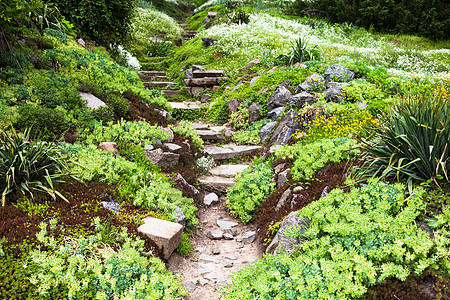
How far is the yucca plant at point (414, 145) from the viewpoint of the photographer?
3701mm

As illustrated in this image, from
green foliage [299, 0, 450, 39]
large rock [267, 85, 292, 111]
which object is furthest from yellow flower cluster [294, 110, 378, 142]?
green foliage [299, 0, 450, 39]

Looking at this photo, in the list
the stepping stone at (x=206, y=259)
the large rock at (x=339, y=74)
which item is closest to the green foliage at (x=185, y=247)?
the stepping stone at (x=206, y=259)

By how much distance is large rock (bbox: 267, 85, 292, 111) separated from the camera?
885cm

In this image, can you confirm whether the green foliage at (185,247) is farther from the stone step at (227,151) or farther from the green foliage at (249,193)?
the stone step at (227,151)

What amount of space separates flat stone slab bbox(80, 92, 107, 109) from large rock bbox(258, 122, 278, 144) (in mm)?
4318

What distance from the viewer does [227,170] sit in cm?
755

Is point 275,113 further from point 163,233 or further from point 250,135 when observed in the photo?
point 163,233

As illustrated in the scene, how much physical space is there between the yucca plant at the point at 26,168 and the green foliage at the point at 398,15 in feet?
63.7

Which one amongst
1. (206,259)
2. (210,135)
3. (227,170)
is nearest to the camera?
(206,259)

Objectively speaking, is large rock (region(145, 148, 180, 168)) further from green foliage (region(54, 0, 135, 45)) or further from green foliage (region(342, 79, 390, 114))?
green foliage (region(54, 0, 135, 45))

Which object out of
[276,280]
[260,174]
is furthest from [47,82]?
[276,280]

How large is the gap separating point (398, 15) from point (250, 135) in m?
15.8

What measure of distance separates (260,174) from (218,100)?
5.68m

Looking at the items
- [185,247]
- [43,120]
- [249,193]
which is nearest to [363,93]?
[249,193]
